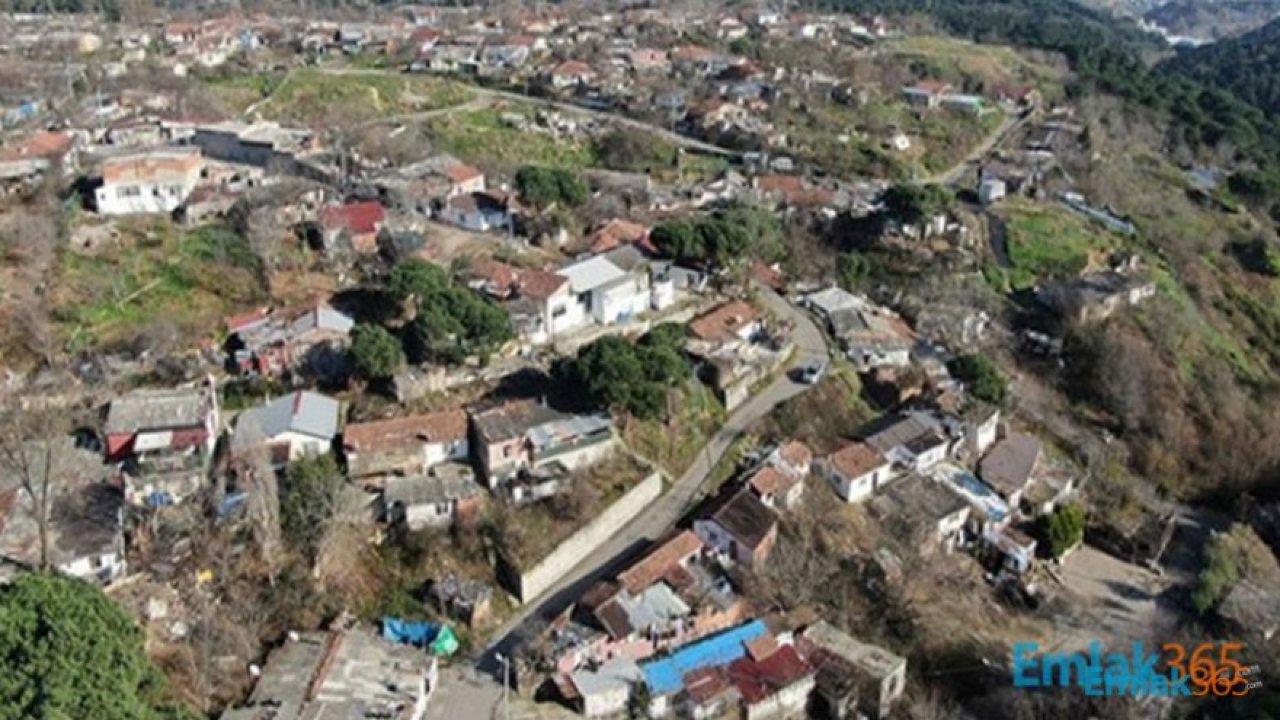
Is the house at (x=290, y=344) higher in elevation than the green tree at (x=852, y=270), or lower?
higher

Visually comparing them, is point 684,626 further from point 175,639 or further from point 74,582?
point 74,582

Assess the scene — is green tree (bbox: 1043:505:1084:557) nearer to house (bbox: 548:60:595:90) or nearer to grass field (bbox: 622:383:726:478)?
grass field (bbox: 622:383:726:478)

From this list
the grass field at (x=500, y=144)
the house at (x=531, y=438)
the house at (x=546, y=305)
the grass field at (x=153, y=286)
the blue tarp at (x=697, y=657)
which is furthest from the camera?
the grass field at (x=500, y=144)

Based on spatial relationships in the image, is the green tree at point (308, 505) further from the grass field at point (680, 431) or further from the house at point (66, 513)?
the grass field at point (680, 431)

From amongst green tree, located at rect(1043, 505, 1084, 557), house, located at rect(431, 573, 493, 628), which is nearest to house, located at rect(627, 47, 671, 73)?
green tree, located at rect(1043, 505, 1084, 557)

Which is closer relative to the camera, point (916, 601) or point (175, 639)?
point (175, 639)

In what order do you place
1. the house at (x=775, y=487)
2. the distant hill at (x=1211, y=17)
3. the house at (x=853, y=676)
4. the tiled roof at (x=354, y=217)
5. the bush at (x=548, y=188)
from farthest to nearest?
the distant hill at (x=1211, y=17) → the bush at (x=548, y=188) → the tiled roof at (x=354, y=217) → the house at (x=775, y=487) → the house at (x=853, y=676)

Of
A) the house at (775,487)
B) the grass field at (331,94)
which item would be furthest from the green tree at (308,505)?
the grass field at (331,94)

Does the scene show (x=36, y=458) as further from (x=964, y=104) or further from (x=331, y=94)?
(x=964, y=104)

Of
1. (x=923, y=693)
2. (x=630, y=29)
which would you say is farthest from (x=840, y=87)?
(x=923, y=693)
